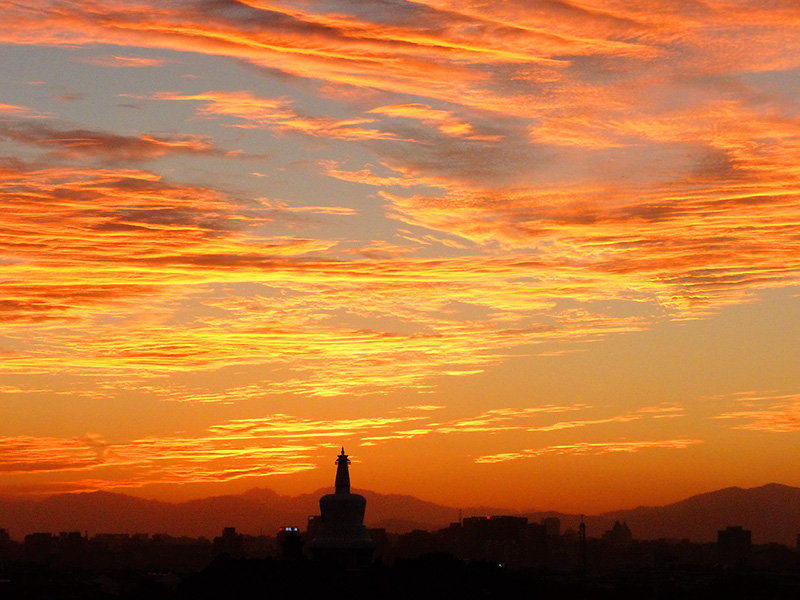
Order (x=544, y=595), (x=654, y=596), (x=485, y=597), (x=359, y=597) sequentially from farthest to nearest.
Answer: (x=654, y=596), (x=544, y=595), (x=485, y=597), (x=359, y=597)

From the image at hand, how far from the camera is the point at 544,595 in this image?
117000 mm

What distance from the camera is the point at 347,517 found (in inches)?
3996

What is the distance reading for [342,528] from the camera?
10219 centimetres

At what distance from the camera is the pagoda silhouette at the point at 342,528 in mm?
100625

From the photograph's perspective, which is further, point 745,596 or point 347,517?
point 745,596

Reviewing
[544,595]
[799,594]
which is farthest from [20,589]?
[799,594]

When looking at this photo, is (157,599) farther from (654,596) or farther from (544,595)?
(654,596)

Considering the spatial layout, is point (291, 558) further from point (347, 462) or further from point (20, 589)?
point (20, 589)

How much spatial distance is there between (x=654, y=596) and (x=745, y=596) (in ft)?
44.3

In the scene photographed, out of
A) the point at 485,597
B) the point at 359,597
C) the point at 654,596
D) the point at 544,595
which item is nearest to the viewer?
the point at 359,597

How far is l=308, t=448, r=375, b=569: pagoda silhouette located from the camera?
3962 inches

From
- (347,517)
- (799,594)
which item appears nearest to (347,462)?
(347,517)

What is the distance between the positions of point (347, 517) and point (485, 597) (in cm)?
1371

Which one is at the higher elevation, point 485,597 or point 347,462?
point 347,462
